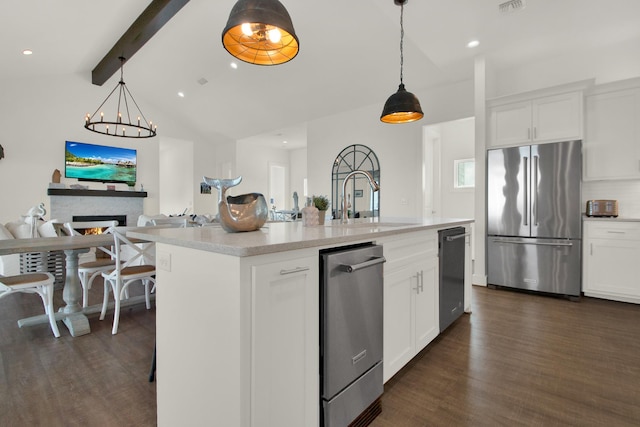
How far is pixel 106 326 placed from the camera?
2.84 m

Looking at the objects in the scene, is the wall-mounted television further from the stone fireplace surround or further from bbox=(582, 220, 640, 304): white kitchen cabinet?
bbox=(582, 220, 640, 304): white kitchen cabinet

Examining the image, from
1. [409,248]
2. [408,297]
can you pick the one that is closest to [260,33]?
[409,248]

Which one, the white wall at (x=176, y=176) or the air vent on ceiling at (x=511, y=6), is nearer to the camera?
the air vent on ceiling at (x=511, y=6)

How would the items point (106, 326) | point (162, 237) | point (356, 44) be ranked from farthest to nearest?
1. point (356, 44)
2. point (106, 326)
3. point (162, 237)

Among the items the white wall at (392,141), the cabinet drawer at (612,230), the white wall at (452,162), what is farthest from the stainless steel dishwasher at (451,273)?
the white wall at (452,162)

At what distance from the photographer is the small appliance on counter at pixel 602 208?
3537 mm

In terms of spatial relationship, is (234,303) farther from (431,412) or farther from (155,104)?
(155,104)

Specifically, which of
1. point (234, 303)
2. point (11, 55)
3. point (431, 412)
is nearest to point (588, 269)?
point (431, 412)

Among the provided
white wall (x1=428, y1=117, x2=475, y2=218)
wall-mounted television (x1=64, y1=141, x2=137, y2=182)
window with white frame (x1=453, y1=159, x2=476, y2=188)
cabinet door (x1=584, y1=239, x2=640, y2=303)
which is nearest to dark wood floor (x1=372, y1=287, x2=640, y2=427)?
cabinet door (x1=584, y1=239, x2=640, y2=303)

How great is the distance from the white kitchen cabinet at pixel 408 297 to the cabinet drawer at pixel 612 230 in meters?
2.42

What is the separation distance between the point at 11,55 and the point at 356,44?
5.39 metres

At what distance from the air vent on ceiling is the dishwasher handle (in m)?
2.98

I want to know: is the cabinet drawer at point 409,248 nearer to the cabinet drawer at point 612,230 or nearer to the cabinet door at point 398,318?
the cabinet door at point 398,318

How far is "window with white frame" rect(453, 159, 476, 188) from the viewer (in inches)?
240
